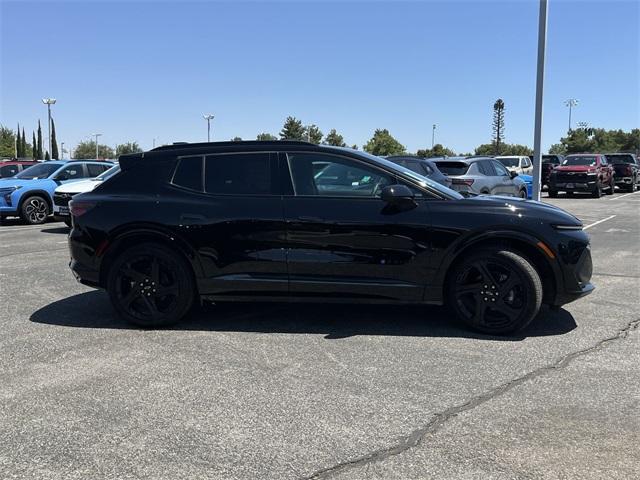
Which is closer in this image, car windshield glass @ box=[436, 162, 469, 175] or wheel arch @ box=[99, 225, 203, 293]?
wheel arch @ box=[99, 225, 203, 293]

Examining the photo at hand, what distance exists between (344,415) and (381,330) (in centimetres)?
178

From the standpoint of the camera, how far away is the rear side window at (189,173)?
17.5ft

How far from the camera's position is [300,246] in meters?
5.08

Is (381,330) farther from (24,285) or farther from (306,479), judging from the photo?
(24,285)

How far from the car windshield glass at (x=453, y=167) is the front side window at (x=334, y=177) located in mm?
9738

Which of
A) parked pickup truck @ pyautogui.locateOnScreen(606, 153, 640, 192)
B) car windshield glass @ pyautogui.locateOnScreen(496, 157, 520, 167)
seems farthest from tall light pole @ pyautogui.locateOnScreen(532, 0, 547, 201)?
parked pickup truck @ pyautogui.locateOnScreen(606, 153, 640, 192)

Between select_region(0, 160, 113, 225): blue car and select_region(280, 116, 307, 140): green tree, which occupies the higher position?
select_region(280, 116, 307, 140): green tree

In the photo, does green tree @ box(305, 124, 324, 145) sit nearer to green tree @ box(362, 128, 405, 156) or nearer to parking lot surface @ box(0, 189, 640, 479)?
green tree @ box(362, 128, 405, 156)

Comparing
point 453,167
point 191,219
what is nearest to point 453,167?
point 453,167

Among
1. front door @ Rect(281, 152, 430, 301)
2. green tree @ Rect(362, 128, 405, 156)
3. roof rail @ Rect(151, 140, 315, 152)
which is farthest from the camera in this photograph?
green tree @ Rect(362, 128, 405, 156)

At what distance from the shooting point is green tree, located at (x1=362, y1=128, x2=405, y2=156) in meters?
94.7

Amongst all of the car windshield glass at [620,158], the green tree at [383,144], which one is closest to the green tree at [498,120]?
the green tree at [383,144]

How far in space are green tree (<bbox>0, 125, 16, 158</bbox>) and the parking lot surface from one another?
80193 millimetres

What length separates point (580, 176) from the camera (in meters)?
24.3
